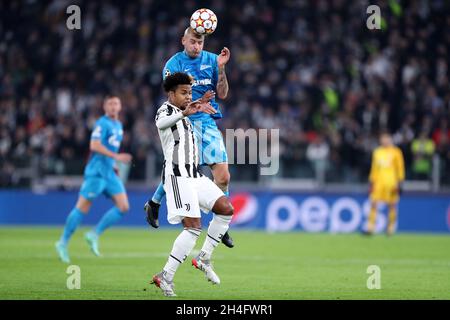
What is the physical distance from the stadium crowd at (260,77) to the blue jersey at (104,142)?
8426 millimetres

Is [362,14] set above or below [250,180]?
above

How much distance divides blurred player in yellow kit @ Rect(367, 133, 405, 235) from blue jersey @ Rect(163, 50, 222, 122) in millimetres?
10781

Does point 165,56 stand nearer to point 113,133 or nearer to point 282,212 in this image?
point 282,212

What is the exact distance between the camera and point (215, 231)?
35.0 feet

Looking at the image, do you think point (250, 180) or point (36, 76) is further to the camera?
point (36, 76)

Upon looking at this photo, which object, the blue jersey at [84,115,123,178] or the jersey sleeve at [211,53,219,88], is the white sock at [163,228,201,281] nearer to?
the jersey sleeve at [211,53,219,88]

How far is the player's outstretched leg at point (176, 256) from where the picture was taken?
9688 millimetres

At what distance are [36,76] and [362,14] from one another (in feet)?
31.3

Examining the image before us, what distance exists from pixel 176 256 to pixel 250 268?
3737mm

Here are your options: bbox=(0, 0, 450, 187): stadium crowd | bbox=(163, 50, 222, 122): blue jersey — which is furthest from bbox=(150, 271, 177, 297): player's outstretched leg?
bbox=(0, 0, 450, 187): stadium crowd

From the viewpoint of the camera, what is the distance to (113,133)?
15.4 meters

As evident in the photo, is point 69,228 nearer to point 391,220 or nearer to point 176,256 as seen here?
point 176,256
